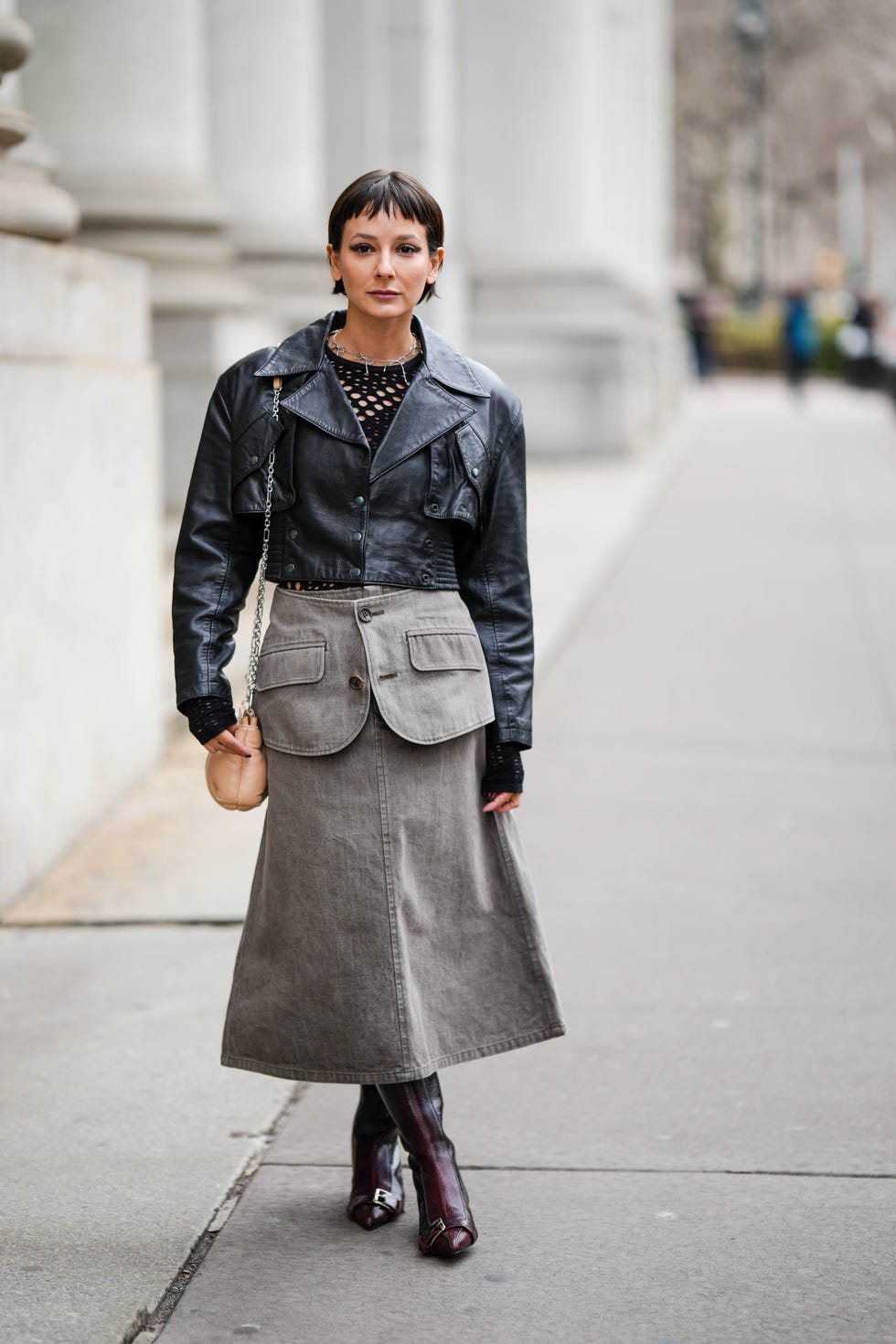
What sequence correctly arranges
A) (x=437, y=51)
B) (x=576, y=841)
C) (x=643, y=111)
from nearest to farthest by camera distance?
(x=576, y=841), (x=437, y=51), (x=643, y=111)

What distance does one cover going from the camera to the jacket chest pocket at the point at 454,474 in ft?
10.9

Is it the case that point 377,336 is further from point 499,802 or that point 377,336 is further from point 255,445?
point 499,802

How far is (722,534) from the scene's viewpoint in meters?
14.4

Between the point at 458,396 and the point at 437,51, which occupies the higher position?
the point at 437,51

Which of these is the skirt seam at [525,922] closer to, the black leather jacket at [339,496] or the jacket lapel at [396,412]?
the black leather jacket at [339,496]

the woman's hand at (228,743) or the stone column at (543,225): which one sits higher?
the stone column at (543,225)

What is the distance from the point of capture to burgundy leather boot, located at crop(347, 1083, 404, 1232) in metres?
3.48

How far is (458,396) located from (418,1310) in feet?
5.12

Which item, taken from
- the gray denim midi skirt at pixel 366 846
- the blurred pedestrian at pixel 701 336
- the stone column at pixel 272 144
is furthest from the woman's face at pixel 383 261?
the blurred pedestrian at pixel 701 336

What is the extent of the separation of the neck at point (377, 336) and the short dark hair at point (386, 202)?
0.13m

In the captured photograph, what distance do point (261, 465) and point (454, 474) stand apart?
34 cm

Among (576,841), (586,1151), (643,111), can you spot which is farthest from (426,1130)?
(643,111)

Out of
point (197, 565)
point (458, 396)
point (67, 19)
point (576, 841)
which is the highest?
point (67, 19)

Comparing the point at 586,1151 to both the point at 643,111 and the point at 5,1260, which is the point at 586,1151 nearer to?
the point at 5,1260
